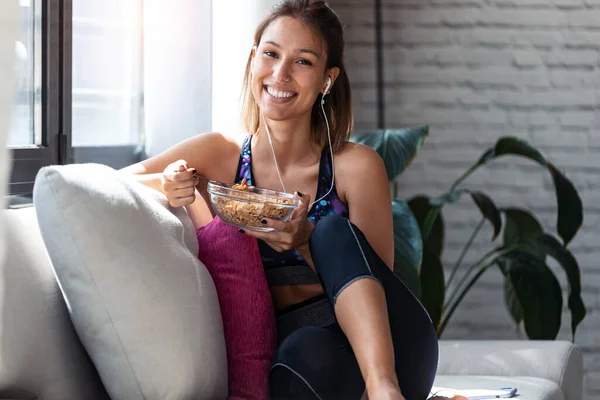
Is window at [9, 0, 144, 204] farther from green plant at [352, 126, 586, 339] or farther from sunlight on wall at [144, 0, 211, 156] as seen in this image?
green plant at [352, 126, 586, 339]

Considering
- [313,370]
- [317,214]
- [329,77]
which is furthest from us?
[329,77]

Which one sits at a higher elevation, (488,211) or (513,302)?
(488,211)

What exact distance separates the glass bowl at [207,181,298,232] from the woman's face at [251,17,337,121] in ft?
1.30

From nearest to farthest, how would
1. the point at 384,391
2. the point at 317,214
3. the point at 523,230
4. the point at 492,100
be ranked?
the point at 384,391 < the point at 317,214 < the point at 523,230 < the point at 492,100

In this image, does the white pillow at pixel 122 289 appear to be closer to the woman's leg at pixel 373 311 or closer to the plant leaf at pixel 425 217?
the woman's leg at pixel 373 311

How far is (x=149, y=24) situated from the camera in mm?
2988

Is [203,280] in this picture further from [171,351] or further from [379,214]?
[379,214]

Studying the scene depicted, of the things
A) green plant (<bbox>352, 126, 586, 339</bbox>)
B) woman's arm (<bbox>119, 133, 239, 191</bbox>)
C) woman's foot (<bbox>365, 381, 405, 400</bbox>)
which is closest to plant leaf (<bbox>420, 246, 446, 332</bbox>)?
green plant (<bbox>352, 126, 586, 339</bbox>)

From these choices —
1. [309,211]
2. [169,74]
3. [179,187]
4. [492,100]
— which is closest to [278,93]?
[309,211]

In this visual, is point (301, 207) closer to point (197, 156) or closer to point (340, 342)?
point (340, 342)

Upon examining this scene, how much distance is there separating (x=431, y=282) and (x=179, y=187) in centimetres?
142

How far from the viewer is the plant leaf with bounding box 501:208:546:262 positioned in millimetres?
3188

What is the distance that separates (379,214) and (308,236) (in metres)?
0.28

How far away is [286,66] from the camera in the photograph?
82.4 inches
